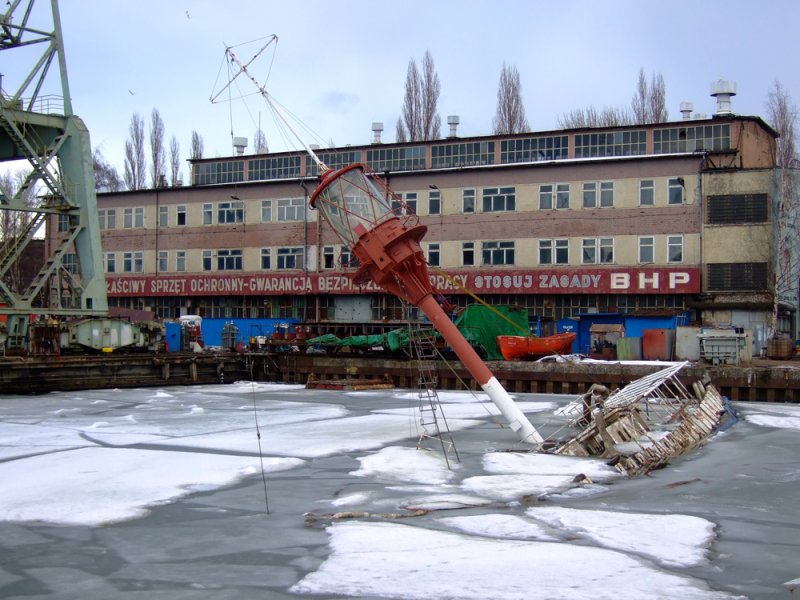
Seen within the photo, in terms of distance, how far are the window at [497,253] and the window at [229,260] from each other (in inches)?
705

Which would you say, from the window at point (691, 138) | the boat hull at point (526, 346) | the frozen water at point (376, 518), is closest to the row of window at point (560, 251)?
the window at point (691, 138)

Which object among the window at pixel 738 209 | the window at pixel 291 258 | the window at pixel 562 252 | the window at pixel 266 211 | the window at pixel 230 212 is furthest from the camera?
the window at pixel 230 212

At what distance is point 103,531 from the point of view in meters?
12.7

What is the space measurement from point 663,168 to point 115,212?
3944 centimetres

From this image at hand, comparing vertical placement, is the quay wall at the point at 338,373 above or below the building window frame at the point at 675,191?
below

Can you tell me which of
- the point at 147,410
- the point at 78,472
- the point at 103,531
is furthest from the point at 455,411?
the point at 103,531

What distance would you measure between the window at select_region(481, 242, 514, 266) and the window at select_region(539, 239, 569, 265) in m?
1.88

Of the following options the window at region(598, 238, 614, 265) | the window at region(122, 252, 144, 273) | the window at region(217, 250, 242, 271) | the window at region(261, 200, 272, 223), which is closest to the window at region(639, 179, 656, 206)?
the window at region(598, 238, 614, 265)

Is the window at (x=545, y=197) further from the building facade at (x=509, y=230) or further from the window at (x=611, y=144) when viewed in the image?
the window at (x=611, y=144)

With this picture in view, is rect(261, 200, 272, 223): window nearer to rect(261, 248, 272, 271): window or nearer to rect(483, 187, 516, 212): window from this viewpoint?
rect(261, 248, 272, 271): window

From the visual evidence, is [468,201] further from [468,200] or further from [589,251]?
[589,251]

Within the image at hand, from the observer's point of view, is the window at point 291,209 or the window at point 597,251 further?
the window at point 291,209

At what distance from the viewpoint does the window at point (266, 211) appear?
61094 millimetres

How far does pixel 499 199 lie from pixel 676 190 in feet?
34.6
